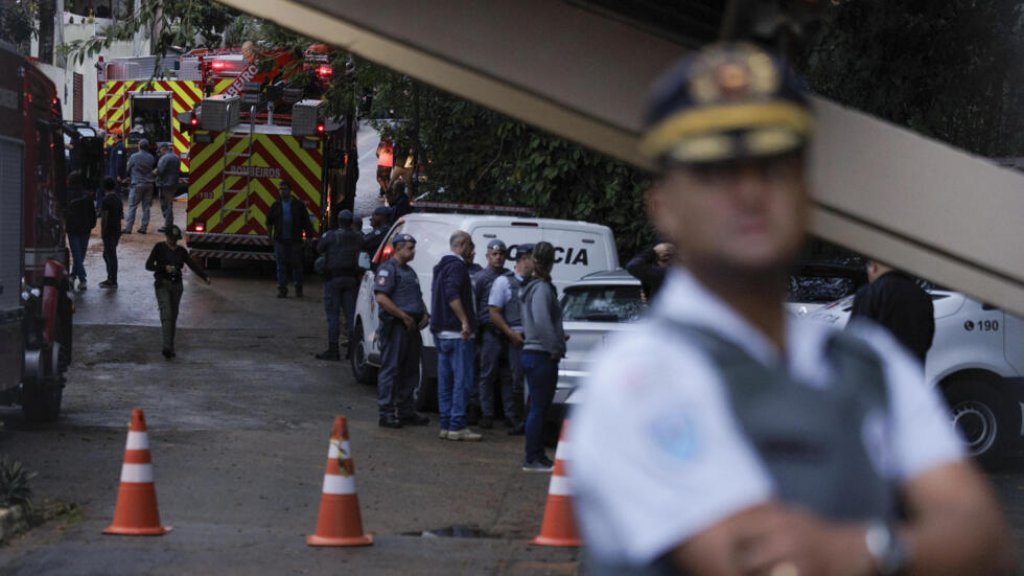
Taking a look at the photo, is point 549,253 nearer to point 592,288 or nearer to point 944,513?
point 592,288

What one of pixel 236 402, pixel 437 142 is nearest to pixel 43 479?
pixel 236 402

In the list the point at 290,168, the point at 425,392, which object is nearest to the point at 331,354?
the point at 425,392

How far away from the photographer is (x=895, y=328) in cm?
884

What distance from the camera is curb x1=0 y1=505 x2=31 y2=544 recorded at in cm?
965

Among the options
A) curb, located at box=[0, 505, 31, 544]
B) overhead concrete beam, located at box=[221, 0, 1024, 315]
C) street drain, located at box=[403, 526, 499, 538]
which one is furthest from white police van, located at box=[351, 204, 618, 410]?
overhead concrete beam, located at box=[221, 0, 1024, 315]

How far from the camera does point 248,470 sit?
40.5ft

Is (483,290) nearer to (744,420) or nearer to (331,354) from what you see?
(331,354)

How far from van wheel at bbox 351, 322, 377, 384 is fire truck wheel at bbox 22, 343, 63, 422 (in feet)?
13.0

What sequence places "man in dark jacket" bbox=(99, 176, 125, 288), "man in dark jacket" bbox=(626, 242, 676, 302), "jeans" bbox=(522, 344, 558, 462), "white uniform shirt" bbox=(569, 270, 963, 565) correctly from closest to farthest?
1. "white uniform shirt" bbox=(569, 270, 963, 565)
2. "man in dark jacket" bbox=(626, 242, 676, 302)
3. "jeans" bbox=(522, 344, 558, 462)
4. "man in dark jacket" bbox=(99, 176, 125, 288)

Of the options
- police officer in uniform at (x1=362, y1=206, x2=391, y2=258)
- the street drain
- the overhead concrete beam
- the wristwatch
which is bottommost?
the street drain

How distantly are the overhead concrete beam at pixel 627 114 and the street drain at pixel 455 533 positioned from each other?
4.66 metres

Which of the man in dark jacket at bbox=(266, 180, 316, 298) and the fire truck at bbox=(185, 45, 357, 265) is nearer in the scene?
the man in dark jacket at bbox=(266, 180, 316, 298)

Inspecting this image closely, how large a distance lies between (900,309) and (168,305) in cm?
1190

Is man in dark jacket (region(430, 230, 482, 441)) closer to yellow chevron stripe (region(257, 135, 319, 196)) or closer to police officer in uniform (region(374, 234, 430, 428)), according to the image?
police officer in uniform (region(374, 234, 430, 428))
